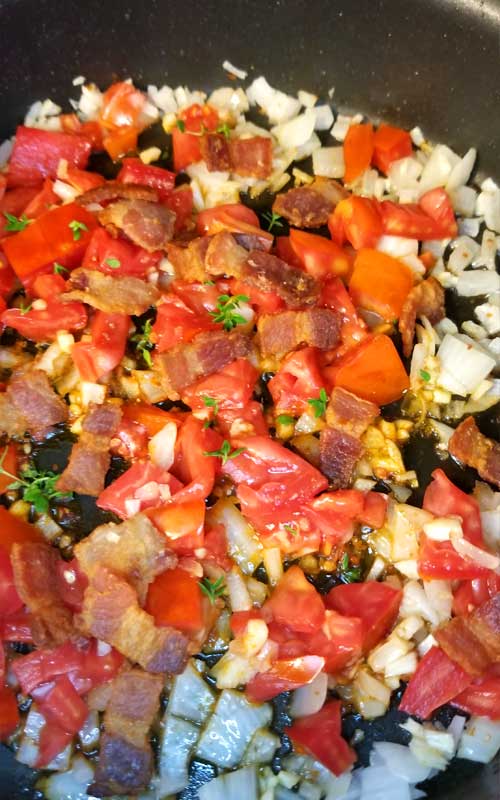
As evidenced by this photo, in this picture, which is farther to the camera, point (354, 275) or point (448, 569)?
point (354, 275)

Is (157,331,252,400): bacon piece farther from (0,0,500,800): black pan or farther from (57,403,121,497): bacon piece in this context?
(0,0,500,800): black pan

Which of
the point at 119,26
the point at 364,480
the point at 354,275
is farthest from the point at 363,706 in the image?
the point at 119,26

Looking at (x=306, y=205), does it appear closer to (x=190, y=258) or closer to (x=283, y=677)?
(x=190, y=258)

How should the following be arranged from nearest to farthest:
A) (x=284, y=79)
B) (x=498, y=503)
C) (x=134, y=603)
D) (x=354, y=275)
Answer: (x=134, y=603)
(x=498, y=503)
(x=354, y=275)
(x=284, y=79)

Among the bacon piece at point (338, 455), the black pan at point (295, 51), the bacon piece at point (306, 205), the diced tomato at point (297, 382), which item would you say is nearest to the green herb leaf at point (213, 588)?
the bacon piece at point (338, 455)

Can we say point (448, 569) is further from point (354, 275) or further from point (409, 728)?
point (354, 275)

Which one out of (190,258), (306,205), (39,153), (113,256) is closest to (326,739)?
(190,258)
